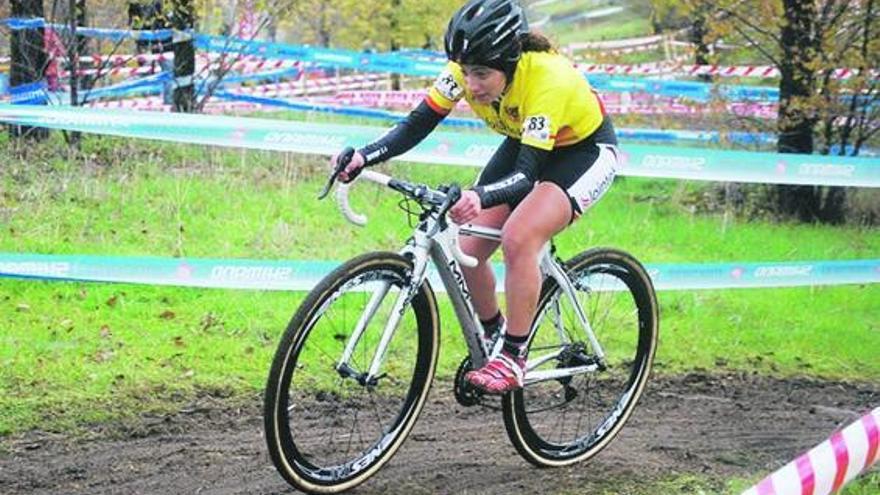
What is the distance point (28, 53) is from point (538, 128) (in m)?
8.83

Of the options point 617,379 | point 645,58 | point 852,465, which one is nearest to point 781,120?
point 617,379

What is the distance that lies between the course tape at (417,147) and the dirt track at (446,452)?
7.06 ft

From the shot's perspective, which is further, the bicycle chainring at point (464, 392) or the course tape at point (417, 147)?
the course tape at point (417, 147)

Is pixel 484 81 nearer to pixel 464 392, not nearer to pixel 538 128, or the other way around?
pixel 538 128

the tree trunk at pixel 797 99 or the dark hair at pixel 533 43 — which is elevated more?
the dark hair at pixel 533 43

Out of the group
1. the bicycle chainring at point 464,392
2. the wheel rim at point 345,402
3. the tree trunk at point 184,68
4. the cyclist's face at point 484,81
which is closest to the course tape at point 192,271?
the wheel rim at point 345,402

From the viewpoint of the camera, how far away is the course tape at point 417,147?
8031mm

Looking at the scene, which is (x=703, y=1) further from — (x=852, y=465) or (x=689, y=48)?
(x=852, y=465)

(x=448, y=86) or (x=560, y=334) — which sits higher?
(x=448, y=86)

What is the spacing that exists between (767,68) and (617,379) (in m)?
8.93

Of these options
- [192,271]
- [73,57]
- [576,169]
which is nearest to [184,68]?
[73,57]

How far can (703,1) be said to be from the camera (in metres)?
13.0

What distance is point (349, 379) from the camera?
5.30 metres

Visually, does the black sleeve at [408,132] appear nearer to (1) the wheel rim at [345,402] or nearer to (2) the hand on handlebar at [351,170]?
(2) the hand on handlebar at [351,170]
